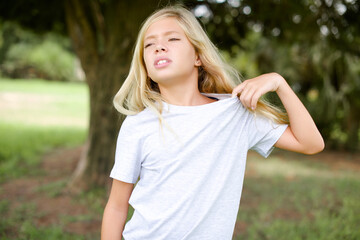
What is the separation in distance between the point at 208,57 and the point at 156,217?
2.73 feet

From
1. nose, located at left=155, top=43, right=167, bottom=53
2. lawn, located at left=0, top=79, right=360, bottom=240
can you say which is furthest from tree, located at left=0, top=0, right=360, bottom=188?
nose, located at left=155, top=43, right=167, bottom=53

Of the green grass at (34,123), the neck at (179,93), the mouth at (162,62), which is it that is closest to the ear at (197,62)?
the neck at (179,93)

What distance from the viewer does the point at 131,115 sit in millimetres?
1502

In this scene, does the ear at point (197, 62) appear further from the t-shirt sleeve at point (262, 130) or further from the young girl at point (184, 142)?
the t-shirt sleeve at point (262, 130)

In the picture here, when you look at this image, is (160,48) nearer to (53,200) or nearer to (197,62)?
(197,62)

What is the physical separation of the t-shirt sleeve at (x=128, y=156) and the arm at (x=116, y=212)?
0.07 m

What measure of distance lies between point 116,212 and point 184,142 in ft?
1.48

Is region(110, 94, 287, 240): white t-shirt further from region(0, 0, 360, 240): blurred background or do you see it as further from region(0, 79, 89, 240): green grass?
region(0, 79, 89, 240): green grass

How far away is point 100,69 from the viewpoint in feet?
14.7

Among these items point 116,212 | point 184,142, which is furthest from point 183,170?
point 116,212

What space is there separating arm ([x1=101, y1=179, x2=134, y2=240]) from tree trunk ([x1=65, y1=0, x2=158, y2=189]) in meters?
2.87

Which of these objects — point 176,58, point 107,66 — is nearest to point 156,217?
point 176,58

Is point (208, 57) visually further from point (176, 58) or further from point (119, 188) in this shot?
point (119, 188)

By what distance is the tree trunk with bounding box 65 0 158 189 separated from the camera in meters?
4.25
